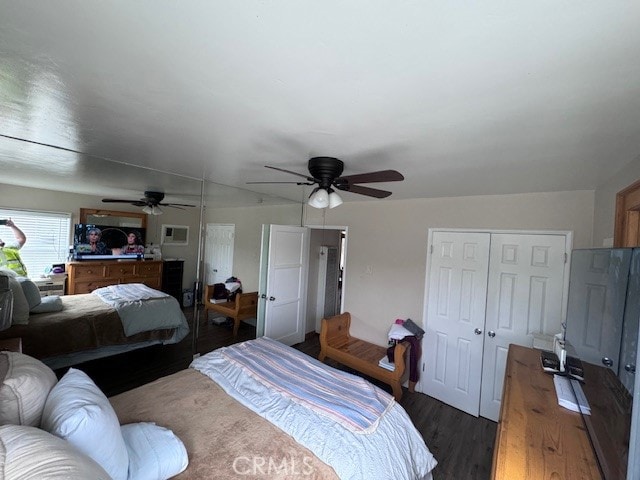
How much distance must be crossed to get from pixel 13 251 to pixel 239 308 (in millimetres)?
2420

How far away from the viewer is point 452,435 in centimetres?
251

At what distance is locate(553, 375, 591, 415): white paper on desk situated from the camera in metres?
1.27

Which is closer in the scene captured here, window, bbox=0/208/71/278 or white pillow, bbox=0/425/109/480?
white pillow, bbox=0/425/109/480

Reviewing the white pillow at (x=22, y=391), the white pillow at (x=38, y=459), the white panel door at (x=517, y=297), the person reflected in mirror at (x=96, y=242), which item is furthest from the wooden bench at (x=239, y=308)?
the white panel door at (x=517, y=297)

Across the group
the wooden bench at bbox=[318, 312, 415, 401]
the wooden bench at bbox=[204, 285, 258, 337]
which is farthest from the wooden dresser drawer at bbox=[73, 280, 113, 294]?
the wooden bench at bbox=[318, 312, 415, 401]

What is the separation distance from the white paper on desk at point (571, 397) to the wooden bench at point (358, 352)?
1518 millimetres

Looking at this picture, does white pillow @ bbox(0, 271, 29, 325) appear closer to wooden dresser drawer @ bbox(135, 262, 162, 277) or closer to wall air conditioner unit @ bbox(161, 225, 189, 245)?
wooden dresser drawer @ bbox(135, 262, 162, 277)

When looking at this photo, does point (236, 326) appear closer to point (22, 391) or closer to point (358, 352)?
point (358, 352)

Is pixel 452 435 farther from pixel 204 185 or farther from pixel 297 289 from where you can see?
pixel 204 185

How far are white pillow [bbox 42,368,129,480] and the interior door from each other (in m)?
2.09

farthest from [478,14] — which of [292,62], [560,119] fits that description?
[560,119]

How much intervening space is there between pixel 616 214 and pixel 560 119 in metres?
1.14

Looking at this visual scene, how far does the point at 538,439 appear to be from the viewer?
1145 mm

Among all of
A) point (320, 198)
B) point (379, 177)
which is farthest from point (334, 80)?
point (320, 198)
